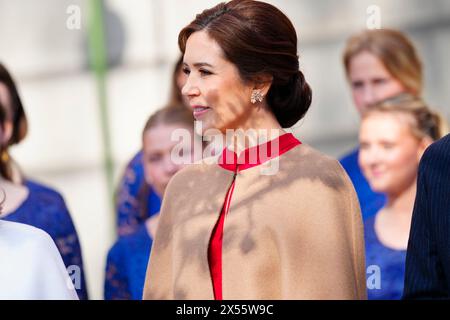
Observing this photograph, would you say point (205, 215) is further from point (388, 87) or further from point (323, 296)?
point (388, 87)

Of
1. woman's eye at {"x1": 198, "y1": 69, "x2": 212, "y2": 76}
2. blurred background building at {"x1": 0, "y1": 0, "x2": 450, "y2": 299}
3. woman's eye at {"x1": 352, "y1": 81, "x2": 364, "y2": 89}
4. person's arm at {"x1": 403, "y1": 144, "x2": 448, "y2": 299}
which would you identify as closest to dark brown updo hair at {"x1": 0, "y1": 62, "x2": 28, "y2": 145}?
blurred background building at {"x1": 0, "y1": 0, "x2": 450, "y2": 299}

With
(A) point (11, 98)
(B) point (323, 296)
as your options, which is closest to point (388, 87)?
(A) point (11, 98)

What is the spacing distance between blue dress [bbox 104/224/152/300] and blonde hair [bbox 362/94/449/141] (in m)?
1.14

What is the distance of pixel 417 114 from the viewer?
5375 mm

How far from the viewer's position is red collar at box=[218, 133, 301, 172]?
12.8 ft

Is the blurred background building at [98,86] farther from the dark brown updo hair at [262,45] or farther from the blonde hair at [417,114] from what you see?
the dark brown updo hair at [262,45]

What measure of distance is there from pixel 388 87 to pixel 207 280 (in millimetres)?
1992

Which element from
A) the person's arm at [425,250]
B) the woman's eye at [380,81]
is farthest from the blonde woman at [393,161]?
the person's arm at [425,250]

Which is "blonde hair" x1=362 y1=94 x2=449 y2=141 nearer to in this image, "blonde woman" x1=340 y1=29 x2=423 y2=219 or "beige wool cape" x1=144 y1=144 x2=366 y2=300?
"blonde woman" x1=340 y1=29 x2=423 y2=219

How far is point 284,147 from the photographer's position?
12.7ft

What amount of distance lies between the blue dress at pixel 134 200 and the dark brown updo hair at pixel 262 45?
1.63m

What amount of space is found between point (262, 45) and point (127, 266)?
153cm

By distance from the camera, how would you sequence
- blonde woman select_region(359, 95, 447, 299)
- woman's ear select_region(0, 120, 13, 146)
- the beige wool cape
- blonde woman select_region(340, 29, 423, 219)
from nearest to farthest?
the beige wool cape → blonde woman select_region(359, 95, 447, 299) → woman's ear select_region(0, 120, 13, 146) → blonde woman select_region(340, 29, 423, 219)

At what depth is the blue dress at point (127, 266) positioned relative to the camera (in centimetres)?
499
